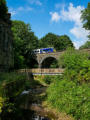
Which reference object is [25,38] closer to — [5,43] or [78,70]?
[5,43]

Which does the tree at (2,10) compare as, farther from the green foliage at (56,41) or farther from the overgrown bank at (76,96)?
the green foliage at (56,41)

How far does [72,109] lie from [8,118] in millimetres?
3794

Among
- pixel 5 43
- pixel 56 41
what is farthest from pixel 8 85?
pixel 56 41

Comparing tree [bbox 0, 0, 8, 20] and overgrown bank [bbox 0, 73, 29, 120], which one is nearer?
overgrown bank [bbox 0, 73, 29, 120]

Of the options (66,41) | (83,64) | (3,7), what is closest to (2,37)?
(3,7)

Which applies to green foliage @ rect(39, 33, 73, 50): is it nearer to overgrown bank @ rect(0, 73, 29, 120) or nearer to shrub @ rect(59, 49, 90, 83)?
shrub @ rect(59, 49, 90, 83)

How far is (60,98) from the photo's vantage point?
8828 mm

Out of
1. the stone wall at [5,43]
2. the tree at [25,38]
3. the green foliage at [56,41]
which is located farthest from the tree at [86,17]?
the green foliage at [56,41]

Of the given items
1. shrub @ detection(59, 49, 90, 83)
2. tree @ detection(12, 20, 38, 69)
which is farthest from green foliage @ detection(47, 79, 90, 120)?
tree @ detection(12, 20, 38, 69)

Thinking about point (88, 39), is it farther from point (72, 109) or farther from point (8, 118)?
point (8, 118)

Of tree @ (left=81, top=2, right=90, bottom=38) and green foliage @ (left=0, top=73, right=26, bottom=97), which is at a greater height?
tree @ (left=81, top=2, right=90, bottom=38)

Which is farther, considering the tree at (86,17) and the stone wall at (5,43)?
the tree at (86,17)

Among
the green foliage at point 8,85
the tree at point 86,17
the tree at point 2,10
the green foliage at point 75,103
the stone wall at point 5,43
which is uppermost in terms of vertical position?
the tree at point 86,17

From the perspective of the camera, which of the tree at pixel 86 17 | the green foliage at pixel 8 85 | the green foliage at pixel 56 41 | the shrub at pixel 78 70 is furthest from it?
the green foliage at pixel 56 41
